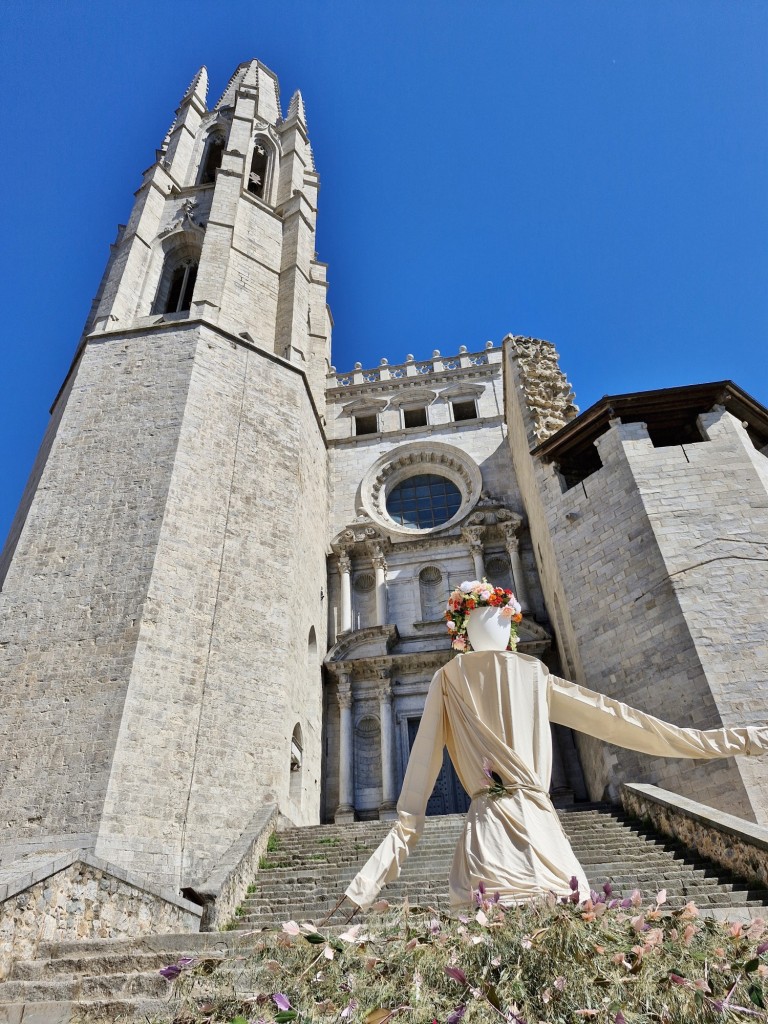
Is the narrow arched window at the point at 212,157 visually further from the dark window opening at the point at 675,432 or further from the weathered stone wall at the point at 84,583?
the dark window opening at the point at 675,432

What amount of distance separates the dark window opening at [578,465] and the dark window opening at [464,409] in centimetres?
608

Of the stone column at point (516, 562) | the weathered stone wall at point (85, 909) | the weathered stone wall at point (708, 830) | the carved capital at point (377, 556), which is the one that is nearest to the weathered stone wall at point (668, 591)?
the weathered stone wall at point (708, 830)

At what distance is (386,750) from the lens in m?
13.9

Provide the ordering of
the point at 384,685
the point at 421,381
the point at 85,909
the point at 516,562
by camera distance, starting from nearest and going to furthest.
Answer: the point at 85,909, the point at 384,685, the point at 516,562, the point at 421,381

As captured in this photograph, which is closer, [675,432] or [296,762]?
[296,762]

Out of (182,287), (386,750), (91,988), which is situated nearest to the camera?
(91,988)

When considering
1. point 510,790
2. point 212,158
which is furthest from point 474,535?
point 212,158

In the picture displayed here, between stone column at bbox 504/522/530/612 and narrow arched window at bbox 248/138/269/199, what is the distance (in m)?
15.4

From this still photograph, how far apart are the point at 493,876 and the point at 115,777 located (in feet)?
25.7

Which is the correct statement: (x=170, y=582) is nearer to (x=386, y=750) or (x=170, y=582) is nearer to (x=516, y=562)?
(x=386, y=750)

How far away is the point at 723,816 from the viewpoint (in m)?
7.50

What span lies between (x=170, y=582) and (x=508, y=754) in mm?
9026

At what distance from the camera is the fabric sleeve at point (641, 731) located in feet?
10.1

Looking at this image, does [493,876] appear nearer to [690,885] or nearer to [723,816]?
[690,885]
